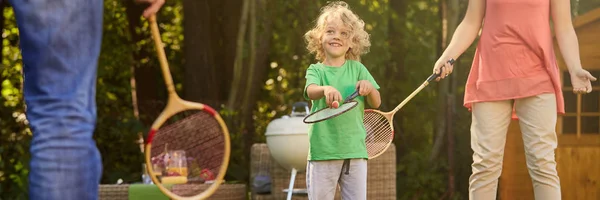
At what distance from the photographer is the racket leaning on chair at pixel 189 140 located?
331cm

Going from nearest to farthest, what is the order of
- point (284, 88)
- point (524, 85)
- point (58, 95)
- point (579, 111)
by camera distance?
1. point (58, 95)
2. point (524, 85)
3. point (579, 111)
4. point (284, 88)

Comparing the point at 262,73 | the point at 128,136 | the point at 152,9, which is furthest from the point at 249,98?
the point at 152,9

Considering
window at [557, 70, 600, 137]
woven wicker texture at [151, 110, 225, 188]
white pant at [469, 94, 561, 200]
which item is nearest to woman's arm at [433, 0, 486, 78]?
white pant at [469, 94, 561, 200]

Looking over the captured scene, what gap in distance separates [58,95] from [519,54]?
2486 mm

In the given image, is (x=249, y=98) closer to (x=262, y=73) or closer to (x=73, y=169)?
(x=262, y=73)

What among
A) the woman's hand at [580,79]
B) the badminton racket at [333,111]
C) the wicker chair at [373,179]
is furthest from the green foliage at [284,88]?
the woman's hand at [580,79]

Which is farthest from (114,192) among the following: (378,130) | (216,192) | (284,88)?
(284,88)

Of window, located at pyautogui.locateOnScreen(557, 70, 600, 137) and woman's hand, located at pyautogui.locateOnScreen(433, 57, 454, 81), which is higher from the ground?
woman's hand, located at pyautogui.locateOnScreen(433, 57, 454, 81)

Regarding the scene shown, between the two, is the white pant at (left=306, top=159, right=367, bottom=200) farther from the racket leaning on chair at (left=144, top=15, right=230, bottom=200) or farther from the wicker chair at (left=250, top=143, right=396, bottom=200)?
the wicker chair at (left=250, top=143, right=396, bottom=200)

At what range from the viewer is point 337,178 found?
4.53 metres

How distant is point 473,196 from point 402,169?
16.5 feet

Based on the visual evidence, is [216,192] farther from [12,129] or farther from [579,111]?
[12,129]

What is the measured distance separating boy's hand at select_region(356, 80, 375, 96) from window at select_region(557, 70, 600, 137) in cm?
340

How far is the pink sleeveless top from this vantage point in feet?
14.5
